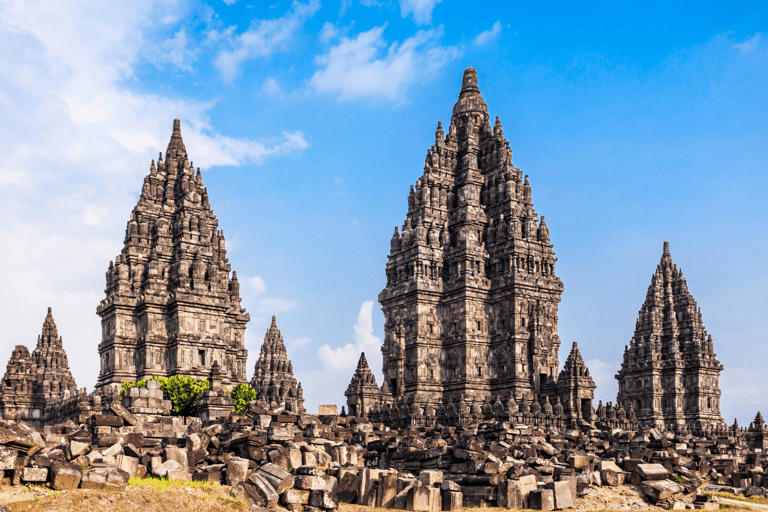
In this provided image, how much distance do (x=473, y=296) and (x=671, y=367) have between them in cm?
2686

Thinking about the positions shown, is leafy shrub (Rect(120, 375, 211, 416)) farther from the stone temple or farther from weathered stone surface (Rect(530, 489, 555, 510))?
weathered stone surface (Rect(530, 489, 555, 510))

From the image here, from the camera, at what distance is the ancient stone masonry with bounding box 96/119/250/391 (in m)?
54.2

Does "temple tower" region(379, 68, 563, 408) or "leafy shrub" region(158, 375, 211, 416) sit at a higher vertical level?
"temple tower" region(379, 68, 563, 408)

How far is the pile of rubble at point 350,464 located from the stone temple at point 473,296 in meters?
22.3

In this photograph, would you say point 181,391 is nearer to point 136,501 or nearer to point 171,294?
point 171,294

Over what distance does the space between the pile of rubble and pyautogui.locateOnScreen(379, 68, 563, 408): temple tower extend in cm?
2284

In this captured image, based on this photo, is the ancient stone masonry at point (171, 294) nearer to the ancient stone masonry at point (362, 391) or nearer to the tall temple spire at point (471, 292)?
the ancient stone masonry at point (362, 391)

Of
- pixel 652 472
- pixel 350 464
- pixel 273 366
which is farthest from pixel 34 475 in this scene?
pixel 273 366


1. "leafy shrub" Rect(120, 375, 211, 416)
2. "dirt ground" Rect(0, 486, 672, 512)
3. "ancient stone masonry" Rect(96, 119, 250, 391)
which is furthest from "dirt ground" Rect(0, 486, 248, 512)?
"ancient stone masonry" Rect(96, 119, 250, 391)

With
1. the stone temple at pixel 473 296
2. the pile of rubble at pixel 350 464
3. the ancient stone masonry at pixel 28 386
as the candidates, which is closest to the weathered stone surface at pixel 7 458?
the pile of rubble at pixel 350 464

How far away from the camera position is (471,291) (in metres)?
58.5

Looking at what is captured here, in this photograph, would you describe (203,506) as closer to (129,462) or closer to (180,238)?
(129,462)

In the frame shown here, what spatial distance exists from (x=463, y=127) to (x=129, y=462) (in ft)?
164

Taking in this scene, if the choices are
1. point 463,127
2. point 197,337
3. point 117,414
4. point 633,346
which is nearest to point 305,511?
point 117,414
